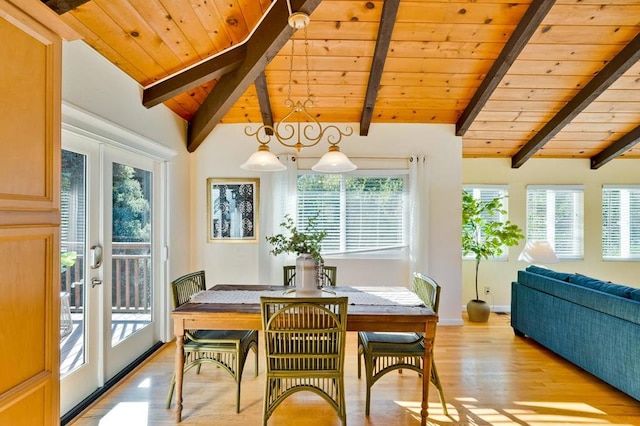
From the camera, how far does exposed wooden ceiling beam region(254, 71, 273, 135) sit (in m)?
3.31

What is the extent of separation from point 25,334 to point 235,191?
2973 millimetres

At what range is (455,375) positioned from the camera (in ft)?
9.36

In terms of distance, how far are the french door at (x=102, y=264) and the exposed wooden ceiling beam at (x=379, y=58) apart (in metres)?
2.29

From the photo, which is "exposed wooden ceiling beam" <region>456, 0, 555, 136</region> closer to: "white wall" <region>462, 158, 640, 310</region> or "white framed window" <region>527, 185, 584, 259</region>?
"white wall" <region>462, 158, 640, 310</region>

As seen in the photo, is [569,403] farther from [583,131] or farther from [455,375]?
[583,131]

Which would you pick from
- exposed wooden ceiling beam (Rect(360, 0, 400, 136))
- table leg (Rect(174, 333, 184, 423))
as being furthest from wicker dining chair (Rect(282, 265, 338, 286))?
exposed wooden ceiling beam (Rect(360, 0, 400, 136))

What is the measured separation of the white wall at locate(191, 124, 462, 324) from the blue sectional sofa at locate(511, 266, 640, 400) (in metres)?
0.81

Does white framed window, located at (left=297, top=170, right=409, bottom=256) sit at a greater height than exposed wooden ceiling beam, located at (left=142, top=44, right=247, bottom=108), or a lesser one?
lesser

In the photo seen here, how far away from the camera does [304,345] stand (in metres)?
2.00

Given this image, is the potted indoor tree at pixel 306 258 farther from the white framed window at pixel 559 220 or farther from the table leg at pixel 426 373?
the white framed window at pixel 559 220

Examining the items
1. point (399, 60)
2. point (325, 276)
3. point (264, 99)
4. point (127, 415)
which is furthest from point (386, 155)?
point (127, 415)

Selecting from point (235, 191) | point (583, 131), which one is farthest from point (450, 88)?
point (235, 191)

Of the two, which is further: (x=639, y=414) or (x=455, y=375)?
(x=455, y=375)

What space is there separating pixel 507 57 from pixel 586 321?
2.31 meters
